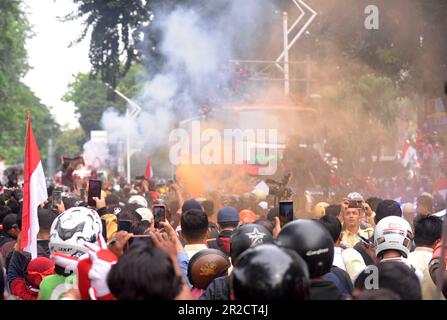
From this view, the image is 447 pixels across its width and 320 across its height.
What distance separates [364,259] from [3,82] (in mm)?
32817

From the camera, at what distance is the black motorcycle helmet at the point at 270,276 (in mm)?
2953

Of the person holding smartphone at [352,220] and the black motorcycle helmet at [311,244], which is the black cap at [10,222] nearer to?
the person holding smartphone at [352,220]

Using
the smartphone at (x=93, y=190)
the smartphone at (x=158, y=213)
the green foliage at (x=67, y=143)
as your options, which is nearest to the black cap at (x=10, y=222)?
the smartphone at (x=93, y=190)

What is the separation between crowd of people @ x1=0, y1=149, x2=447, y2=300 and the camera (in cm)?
309

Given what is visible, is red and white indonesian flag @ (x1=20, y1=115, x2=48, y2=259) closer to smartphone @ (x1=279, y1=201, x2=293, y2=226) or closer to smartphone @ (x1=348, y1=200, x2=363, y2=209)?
smartphone @ (x1=279, y1=201, x2=293, y2=226)

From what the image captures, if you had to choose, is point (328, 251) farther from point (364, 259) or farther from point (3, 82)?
point (3, 82)

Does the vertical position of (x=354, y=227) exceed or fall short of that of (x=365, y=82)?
it falls short

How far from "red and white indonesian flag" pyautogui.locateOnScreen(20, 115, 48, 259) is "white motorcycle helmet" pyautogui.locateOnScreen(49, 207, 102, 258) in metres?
1.32

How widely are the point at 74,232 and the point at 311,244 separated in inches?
59.7

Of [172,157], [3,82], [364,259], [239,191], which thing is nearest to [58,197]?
[364,259]

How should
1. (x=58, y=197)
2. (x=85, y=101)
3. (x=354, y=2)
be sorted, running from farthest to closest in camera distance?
1. (x=85, y=101)
2. (x=354, y=2)
3. (x=58, y=197)

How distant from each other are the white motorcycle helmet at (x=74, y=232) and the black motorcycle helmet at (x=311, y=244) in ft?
4.30

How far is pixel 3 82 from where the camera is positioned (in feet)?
119

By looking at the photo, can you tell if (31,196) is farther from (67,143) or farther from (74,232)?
(67,143)
